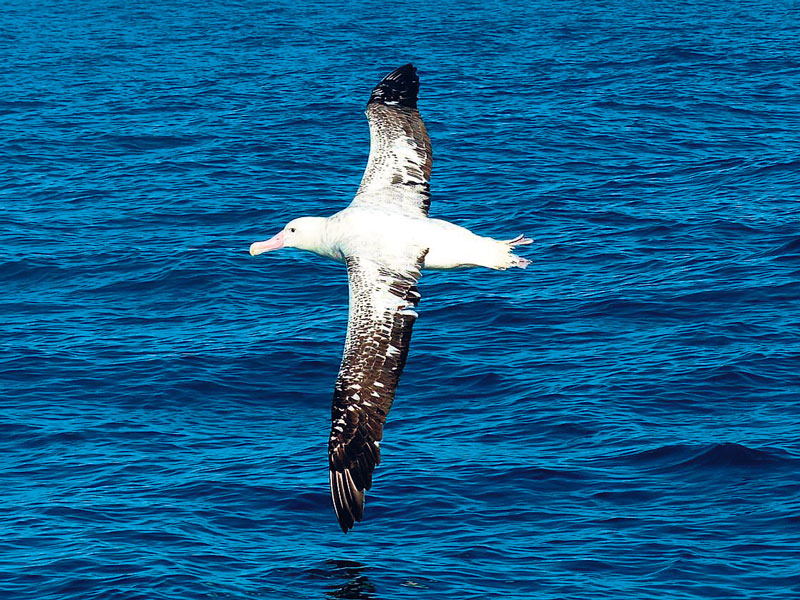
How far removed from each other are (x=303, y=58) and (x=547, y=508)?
35883mm

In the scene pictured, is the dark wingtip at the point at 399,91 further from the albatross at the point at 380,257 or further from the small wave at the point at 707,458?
the small wave at the point at 707,458

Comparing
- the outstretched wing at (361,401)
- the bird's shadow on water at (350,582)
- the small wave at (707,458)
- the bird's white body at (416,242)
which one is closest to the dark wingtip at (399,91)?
the bird's white body at (416,242)

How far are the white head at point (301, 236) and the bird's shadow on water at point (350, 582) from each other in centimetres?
554

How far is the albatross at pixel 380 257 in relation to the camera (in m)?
16.0

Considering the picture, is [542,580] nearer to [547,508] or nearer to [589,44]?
[547,508]

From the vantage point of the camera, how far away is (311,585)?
21.3 m

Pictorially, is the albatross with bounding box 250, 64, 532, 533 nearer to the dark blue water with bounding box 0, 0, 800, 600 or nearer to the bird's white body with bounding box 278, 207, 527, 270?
the bird's white body with bounding box 278, 207, 527, 270

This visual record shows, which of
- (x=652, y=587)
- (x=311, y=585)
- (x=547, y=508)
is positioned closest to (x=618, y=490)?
(x=547, y=508)

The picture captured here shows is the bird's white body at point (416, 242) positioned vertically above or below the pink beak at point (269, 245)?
above

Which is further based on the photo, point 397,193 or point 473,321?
point 473,321

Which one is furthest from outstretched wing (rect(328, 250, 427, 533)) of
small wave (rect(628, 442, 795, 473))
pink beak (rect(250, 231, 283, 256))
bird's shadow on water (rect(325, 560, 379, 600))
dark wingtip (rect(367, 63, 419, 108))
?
small wave (rect(628, 442, 795, 473))

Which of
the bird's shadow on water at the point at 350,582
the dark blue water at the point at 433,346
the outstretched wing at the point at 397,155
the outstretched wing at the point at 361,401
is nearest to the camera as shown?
the outstretched wing at the point at 361,401

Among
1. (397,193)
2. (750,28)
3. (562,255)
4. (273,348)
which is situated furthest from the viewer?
(750,28)

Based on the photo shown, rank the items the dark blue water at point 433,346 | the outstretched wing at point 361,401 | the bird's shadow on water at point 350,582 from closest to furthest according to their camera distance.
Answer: the outstretched wing at point 361,401 → the bird's shadow on water at point 350,582 → the dark blue water at point 433,346
